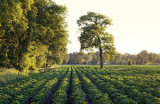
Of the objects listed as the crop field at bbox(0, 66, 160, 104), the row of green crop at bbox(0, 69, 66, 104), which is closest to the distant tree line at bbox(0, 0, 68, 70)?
the crop field at bbox(0, 66, 160, 104)

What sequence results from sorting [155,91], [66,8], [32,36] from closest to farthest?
[155,91] → [32,36] → [66,8]

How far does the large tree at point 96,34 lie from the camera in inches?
1395

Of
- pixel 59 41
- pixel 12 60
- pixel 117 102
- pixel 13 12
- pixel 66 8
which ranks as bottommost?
pixel 117 102

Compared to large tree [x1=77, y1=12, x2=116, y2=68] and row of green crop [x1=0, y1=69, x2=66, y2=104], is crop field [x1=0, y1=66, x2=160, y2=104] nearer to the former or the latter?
row of green crop [x1=0, y1=69, x2=66, y2=104]

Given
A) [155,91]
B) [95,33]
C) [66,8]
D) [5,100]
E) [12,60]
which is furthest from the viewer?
[95,33]

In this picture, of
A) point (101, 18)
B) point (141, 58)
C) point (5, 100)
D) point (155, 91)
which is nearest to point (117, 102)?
point (155, 91)

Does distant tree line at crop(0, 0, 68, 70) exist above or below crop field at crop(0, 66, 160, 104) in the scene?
above

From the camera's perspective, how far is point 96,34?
115 ft

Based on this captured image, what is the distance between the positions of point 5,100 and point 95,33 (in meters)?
29.5

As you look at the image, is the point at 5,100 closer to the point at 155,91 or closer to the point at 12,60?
the point at 155,91

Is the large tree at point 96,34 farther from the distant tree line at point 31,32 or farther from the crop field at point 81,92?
the crop field at point 81,92

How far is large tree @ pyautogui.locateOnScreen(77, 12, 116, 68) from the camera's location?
1395 inches

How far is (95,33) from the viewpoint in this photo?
34906 millimetres

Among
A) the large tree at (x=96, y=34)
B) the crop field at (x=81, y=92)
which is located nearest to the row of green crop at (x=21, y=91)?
the crop field at (x=81, y=92)
